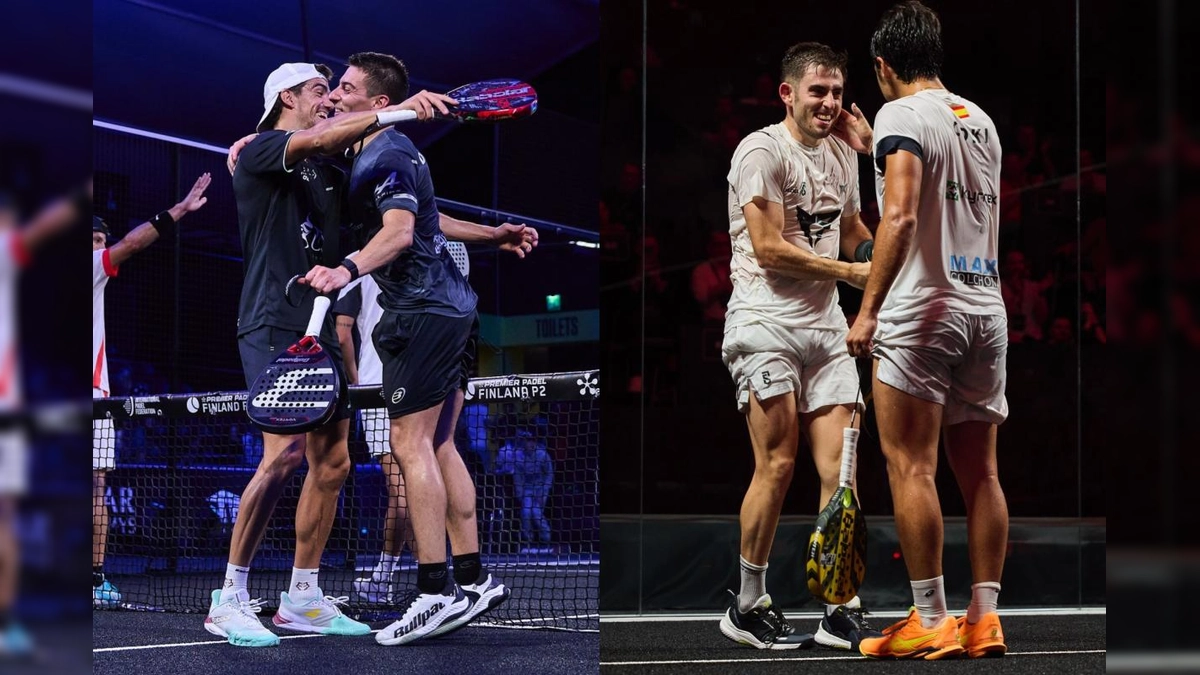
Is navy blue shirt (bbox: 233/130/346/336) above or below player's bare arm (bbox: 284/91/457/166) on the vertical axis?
below

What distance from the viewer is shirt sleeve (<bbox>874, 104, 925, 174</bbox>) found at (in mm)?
2785

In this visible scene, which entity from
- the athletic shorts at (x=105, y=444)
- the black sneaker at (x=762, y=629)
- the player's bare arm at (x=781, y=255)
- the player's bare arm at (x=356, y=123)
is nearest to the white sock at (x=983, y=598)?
the black sneaker at (x=762, y=629)

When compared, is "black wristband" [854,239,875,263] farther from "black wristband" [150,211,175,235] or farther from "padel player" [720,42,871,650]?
"black wristband" [150,211,175,235]

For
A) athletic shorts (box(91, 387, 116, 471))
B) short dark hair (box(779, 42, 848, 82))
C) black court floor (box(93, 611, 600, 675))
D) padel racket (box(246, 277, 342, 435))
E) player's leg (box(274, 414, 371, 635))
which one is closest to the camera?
black court floor (box(93, 611, 600, 675))

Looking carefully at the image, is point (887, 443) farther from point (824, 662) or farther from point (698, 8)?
point (698, 8)

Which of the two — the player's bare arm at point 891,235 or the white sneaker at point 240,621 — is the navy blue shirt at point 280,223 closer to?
the white sneaker at point 240,621

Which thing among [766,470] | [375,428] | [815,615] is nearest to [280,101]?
[375,428]

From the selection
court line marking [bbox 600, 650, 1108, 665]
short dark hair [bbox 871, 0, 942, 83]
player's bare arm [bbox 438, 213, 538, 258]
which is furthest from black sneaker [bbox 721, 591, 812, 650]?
short dark hair [bbox 871, 0, 942, 83]

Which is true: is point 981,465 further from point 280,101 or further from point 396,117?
point 280,101

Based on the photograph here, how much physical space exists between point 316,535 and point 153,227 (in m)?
→ 0.86

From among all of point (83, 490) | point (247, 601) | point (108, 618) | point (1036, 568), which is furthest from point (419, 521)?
point (1036, 568)

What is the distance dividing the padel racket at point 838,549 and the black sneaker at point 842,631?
1.15 feet

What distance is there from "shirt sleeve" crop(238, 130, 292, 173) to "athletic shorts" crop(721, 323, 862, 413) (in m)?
1.32

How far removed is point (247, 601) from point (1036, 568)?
2.94 m
